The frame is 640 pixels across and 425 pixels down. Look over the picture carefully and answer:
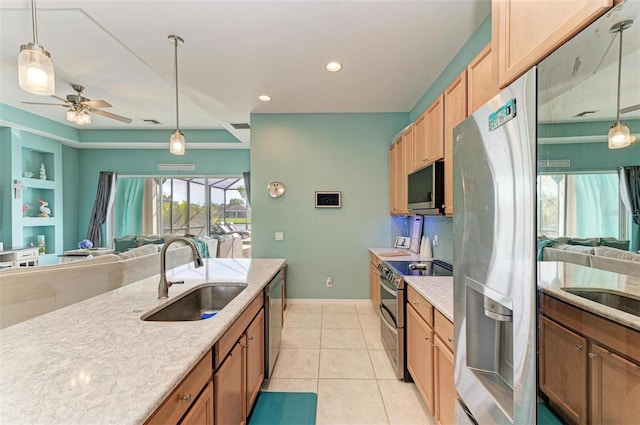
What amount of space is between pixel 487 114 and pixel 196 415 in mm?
1557

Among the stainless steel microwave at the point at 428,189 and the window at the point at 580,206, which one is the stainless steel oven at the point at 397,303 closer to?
the stainless steel microwave at the point at 428,189

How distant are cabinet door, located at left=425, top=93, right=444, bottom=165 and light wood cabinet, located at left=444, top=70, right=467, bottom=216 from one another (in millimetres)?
71

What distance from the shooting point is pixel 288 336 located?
3.16m

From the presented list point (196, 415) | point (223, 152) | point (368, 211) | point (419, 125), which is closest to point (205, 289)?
point (196, 415)

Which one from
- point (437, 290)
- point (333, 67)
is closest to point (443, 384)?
point (437, 290)

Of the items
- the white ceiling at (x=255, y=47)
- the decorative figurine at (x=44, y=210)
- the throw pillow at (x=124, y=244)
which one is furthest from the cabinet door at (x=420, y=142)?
the decorative figurine at (x=44, y=210)

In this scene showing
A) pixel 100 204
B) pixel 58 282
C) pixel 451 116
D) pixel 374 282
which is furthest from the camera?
pixel 100 204

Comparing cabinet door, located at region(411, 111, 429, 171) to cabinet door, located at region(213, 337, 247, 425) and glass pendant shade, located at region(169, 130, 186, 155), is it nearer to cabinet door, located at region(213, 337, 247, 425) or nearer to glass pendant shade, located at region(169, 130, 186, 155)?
cabinet door, located at region(213, 337, 247, 425)

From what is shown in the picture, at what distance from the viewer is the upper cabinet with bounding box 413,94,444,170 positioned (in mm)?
2305

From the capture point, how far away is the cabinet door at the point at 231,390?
1.28m

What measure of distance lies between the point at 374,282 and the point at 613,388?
330 cm

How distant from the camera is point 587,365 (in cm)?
63

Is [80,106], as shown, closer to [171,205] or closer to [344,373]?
[171,205]

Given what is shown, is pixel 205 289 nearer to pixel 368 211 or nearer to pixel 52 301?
pixel 52 301
